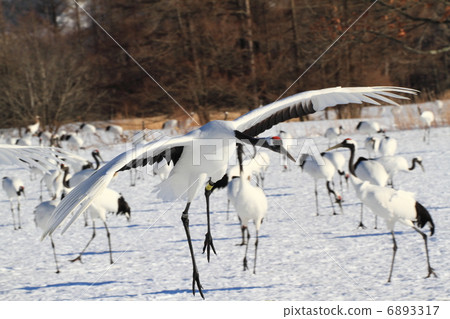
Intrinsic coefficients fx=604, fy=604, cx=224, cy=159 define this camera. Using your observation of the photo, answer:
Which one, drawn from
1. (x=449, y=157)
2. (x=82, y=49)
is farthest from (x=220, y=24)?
(x=449, y=157)

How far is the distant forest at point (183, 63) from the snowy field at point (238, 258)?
11.7 m

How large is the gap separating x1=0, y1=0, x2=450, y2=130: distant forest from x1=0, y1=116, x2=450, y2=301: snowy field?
11.7 m

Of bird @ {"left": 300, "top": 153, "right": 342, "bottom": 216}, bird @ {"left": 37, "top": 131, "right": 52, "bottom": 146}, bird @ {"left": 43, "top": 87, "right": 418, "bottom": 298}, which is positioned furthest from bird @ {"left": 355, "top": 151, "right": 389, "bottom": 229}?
bird @ {"left": 37, "top": 131, "right": 52, "bottom": 146}

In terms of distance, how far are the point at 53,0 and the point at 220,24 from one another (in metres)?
12.9

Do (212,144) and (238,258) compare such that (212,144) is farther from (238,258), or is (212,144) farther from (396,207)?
(238,258)

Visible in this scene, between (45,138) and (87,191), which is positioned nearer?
(87,191)

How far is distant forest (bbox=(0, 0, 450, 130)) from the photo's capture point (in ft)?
67.4

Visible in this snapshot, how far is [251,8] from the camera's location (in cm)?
2366

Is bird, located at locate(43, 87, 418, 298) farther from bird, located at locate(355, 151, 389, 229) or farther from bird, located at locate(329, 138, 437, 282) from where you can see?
bird, located at locate(355, 151, 389, 229)

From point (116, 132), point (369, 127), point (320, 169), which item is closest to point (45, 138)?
point (116, 132)

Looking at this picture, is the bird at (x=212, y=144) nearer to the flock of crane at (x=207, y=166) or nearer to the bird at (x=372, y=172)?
the flock of crane at (x=207, y=166)

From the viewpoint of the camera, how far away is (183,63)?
2264 centimetres

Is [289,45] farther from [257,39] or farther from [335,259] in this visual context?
[335,259]

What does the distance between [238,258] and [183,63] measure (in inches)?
661
